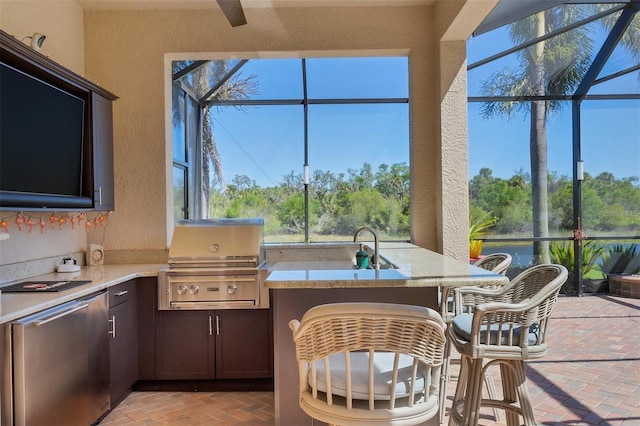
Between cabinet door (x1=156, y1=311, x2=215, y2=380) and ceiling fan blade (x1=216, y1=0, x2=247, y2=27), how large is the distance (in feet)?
7.06

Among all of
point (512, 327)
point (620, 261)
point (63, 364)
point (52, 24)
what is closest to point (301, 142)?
point (52, 24)

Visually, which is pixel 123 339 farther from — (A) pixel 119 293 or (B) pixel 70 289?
(B) pixel 70 289

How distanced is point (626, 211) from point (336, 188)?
4.36 meters

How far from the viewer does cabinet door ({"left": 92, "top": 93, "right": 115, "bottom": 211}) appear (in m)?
3.12

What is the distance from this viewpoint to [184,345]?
3.11m

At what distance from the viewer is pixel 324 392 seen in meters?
1.46

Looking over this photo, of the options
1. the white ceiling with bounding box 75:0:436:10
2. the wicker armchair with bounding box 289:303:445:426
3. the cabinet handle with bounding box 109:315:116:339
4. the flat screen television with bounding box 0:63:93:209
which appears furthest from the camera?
the white ceiling with bounding box 75:0:436:10

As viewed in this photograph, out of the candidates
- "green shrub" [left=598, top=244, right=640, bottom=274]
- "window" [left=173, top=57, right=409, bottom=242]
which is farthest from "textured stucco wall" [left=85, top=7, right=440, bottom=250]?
"green shrub" [left=598, top=244, right=640, bottom=274]

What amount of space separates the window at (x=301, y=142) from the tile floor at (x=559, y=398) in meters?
2.39

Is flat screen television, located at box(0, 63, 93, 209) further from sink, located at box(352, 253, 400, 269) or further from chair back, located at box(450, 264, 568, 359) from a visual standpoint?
chair back, located at box(450, 264, 568, 359)

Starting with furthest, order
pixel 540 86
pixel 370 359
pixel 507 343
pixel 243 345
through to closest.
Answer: pixel 540 86 < pixel 243 345 < pixel 507 343 < pixel 370 359

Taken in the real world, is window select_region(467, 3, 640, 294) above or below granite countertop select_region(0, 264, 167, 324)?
above

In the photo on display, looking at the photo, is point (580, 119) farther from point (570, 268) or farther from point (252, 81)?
point (252, 81)

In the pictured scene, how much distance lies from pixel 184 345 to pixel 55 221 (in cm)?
143
